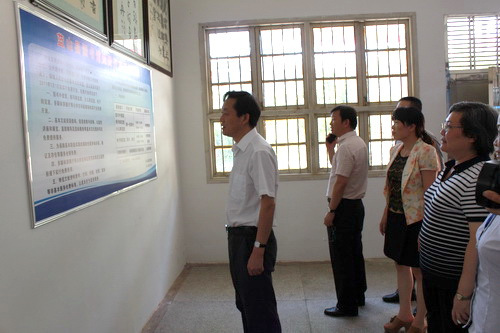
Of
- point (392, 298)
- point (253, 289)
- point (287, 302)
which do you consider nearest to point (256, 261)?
point (253, 289)

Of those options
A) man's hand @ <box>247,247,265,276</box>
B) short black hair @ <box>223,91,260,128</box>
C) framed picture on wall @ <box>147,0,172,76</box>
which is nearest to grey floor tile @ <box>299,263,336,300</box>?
man's hand @ <box>247,247,265,276</box>

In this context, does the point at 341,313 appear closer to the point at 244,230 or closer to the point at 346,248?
the point at 346,248

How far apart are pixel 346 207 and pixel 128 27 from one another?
1787 mm

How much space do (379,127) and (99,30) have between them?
2.71 metres

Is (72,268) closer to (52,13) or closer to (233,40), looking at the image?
(52,13)

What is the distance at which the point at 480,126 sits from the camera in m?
1.46

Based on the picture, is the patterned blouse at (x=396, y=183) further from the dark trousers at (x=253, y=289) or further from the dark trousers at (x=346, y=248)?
the dark trousers at (x=253, y=289)

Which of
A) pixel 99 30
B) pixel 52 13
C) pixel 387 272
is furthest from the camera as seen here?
pixel 387 272

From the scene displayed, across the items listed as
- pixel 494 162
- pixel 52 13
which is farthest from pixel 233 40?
pixel 494 162

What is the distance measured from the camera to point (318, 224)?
152 inches

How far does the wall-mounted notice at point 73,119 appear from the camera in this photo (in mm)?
1485

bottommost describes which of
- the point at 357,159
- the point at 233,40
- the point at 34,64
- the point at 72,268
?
the point at 72,268

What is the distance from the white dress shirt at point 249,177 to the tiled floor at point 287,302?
41.4 inches

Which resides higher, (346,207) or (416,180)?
(416,180)
